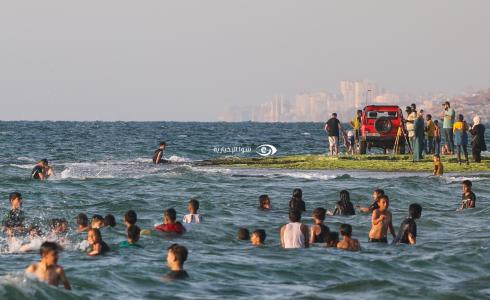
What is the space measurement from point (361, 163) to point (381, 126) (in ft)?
11.6

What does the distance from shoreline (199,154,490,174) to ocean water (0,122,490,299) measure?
122 centimetres

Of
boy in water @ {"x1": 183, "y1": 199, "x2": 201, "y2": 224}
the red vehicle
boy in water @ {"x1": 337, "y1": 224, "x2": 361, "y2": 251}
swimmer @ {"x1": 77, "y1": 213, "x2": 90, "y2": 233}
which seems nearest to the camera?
boy in water @ {"x1": 337, "y1": 224, "x2": 361, "y2": 251}

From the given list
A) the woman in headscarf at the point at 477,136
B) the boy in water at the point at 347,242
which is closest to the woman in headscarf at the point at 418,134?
the woman in headscarf at the point at 477,136

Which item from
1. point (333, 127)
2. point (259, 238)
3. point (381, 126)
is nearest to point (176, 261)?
point (259, 238)

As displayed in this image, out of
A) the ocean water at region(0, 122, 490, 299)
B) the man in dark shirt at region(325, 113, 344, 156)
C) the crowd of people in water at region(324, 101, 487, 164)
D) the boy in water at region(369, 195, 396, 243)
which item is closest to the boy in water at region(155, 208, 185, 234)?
the ocean water at region(0, 122, 490, 299)

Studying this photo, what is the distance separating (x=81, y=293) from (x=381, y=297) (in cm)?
459

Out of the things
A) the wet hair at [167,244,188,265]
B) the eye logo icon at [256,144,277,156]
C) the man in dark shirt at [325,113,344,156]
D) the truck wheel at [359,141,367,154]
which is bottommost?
the wet hair at [167,244,188,265]

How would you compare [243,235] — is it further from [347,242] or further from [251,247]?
[347,242]

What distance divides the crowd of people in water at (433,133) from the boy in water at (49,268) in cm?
2278

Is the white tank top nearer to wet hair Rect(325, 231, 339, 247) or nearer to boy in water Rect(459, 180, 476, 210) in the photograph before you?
wet hair Rect(325, 231, 339, 247)

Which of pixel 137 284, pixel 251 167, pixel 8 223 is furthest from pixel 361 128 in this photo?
pixel 137 284

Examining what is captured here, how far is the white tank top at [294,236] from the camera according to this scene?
19969mm

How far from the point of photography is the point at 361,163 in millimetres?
41188

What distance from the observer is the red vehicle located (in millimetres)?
44156
